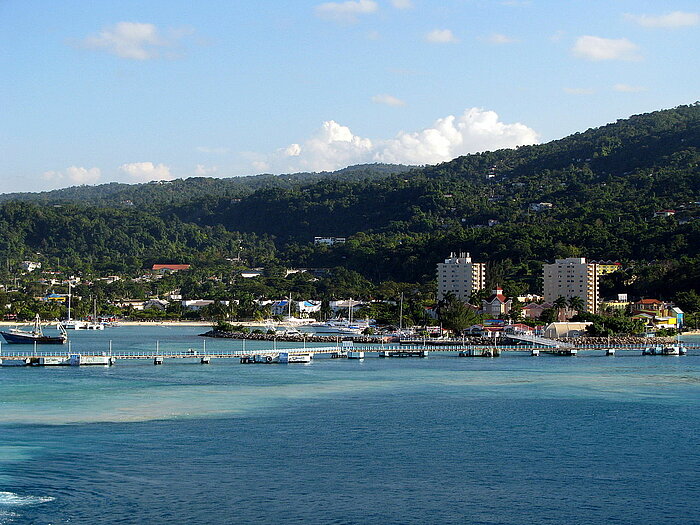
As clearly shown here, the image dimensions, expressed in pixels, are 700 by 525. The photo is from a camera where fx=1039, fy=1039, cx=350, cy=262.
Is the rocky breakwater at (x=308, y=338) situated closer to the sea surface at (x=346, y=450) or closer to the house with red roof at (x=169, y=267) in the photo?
the sea surface at (x=346, y=450)

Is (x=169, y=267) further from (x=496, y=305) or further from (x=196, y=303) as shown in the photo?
(x=496, y=305)

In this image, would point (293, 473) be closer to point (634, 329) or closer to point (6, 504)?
point (6, 504)

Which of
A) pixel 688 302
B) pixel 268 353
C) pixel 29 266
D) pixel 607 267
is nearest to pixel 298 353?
pixel 268 353

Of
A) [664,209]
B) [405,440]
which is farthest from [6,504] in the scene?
[664,209]

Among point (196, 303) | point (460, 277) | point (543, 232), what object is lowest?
point (196, 303)

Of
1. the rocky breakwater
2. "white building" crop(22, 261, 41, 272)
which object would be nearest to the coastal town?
the rocky breakwater

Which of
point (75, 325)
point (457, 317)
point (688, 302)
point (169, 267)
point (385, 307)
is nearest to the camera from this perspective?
point (457, 317)

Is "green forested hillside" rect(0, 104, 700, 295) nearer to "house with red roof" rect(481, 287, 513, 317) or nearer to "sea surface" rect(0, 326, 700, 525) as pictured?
"house with red roof" rect(481, 287, 513, 317)
